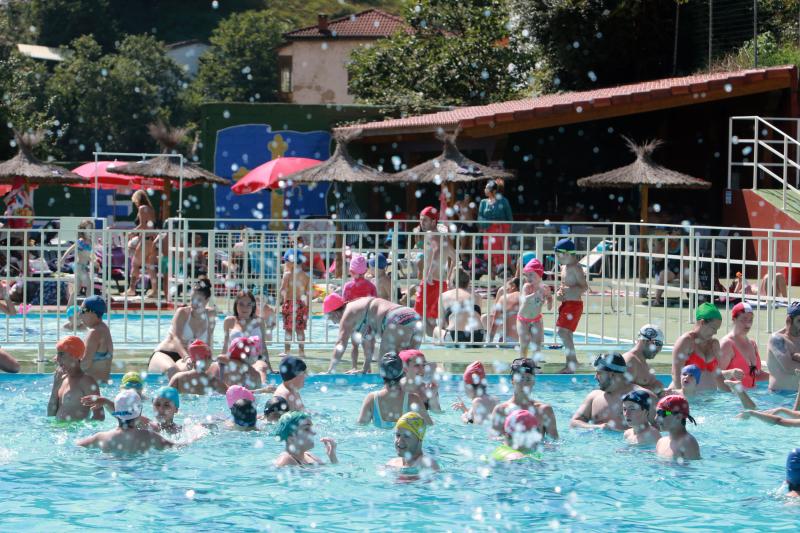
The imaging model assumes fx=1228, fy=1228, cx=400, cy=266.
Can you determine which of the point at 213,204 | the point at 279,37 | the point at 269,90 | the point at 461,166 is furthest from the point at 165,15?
the point at 461,166

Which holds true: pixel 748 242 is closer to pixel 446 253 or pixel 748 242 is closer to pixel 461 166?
pixel 461 166

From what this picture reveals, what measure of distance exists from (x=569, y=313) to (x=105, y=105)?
264 ft

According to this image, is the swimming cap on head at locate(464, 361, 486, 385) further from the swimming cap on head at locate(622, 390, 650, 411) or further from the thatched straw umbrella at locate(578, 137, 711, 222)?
the thatched straw umbrella at locate(578, 137, 711, 222)

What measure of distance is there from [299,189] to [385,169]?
2.20 m

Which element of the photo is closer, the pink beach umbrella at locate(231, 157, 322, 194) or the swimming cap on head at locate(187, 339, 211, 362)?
A: the swimming cap on head at locate(187, 339, 211, 362)

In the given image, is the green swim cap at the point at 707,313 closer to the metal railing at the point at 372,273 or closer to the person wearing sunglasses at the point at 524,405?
the metal railing at the point at 372,273

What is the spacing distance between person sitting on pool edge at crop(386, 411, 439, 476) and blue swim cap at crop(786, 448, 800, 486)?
229 centimetres

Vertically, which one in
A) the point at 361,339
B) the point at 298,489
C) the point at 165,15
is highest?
the point at 165,15

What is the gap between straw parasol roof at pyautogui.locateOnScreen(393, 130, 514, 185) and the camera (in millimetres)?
21562

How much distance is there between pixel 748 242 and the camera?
22.8 meters

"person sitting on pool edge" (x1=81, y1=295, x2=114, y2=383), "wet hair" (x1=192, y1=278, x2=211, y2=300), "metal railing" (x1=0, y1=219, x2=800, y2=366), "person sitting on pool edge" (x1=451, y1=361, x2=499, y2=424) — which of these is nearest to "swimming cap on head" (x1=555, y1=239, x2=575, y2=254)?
"metal railing" (x1=0, y1=219, x2=800, y2=366)

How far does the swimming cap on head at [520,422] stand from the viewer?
856cm

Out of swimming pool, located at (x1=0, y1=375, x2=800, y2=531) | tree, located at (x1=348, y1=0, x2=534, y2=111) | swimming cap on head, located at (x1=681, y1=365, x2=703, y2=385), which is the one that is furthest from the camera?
tree, located at (x1=348, y1=0, x2=534, y2=111)

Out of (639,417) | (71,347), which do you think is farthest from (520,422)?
(71,347)
